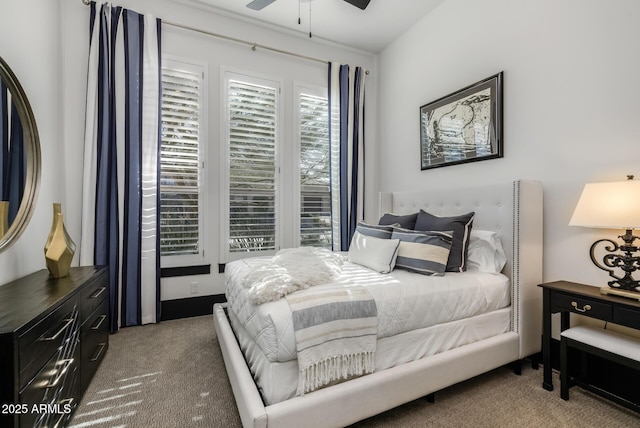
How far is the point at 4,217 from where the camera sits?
172 cm

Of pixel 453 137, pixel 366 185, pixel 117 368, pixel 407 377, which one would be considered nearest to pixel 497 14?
pixel 453 137

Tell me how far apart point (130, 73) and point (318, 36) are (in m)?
2.17

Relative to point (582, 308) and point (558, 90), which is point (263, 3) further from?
point (582, 308)

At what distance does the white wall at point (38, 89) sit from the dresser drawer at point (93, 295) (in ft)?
1.38

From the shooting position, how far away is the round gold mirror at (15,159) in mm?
1738

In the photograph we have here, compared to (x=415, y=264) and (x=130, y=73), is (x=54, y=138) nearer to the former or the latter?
(x=130, y=73)

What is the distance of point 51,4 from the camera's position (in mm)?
2506

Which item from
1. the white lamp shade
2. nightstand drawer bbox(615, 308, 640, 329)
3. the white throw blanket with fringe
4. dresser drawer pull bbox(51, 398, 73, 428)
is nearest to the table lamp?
the white lamp shade

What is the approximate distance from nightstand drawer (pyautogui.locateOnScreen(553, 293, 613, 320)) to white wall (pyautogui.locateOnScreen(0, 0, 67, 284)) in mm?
3373

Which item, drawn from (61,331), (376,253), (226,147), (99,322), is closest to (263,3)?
(226,147)

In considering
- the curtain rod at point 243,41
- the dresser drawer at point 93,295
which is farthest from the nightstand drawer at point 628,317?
the curtain rod at point 243,41

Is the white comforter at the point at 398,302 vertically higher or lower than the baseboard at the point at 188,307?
higher

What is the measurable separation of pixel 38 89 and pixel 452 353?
347cm

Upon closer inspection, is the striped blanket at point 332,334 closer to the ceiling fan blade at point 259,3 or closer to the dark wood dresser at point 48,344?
the dark wood dresser at point 48,344
